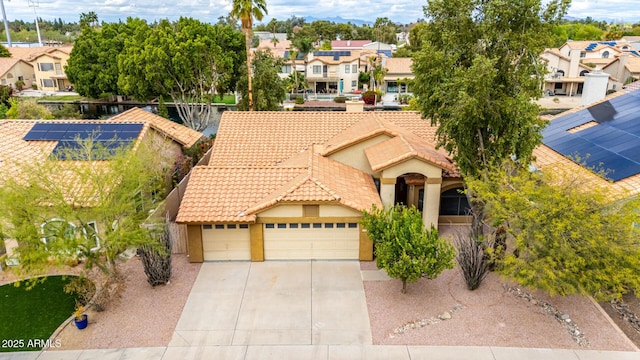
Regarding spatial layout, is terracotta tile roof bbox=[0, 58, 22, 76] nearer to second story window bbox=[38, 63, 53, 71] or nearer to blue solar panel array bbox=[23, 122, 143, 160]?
second story window bbox=[38, 63, 53, 71]

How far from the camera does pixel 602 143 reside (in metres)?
21.7

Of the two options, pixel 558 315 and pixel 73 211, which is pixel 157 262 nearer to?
pixel 73 211

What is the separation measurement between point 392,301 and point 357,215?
3.97 metres

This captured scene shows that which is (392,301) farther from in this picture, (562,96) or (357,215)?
(562,96)

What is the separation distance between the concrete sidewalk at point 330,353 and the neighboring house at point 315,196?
18.5ft

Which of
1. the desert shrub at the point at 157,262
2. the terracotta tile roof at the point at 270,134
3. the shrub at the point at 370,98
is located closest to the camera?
the desert shrub at the point at 157,262

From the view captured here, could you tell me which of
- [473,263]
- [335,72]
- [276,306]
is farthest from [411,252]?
[335,72]

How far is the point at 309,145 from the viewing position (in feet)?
84.2

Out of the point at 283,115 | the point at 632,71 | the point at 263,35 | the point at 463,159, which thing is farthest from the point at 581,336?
the point at 263,35

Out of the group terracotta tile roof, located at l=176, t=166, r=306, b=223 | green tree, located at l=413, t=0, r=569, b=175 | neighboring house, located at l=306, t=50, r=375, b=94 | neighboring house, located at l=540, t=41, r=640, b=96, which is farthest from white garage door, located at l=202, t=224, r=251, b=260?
neighboring house, located at l=540, t=41, r=640, b=96

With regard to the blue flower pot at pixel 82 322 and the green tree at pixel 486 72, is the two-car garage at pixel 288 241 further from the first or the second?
the green tree at pixel 486 72

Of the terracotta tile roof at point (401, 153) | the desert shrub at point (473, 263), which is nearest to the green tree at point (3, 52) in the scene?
the terracotta tile roof at point (401, 153)

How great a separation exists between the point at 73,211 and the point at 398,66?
62.8 metres

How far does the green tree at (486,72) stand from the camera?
662 inches
